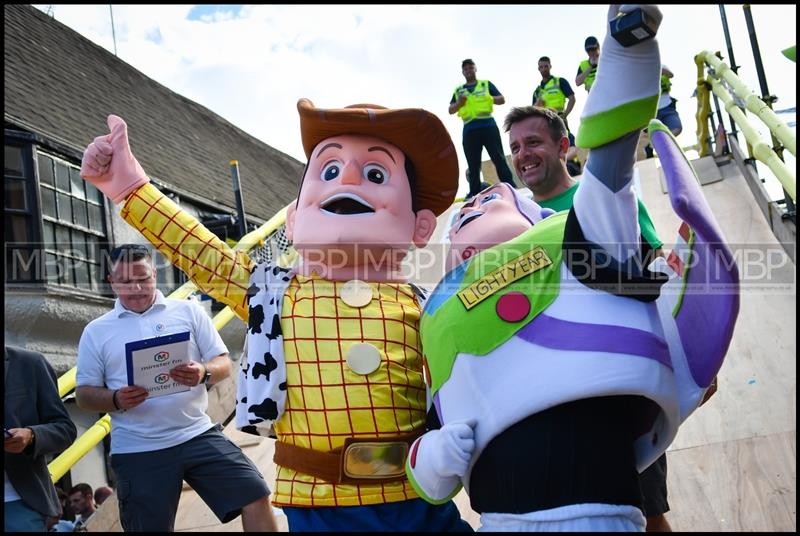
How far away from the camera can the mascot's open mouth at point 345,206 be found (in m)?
2.47

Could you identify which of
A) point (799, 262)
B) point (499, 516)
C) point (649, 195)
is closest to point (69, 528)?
point (499, 516)

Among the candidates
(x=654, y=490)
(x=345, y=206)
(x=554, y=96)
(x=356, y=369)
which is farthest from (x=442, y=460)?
(x=554, y=96)

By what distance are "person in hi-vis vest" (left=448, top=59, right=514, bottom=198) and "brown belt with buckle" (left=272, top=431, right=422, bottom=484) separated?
4.37 m

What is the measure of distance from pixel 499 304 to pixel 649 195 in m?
5.03

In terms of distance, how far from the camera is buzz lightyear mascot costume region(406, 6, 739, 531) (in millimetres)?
1783

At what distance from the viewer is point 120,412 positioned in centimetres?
321

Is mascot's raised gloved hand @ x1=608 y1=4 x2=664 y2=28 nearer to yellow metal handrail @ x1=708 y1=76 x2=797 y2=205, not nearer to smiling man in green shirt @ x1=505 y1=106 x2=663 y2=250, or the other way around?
smiling man in green shirt @ x1=505 y1=106 x2=663 y2=250

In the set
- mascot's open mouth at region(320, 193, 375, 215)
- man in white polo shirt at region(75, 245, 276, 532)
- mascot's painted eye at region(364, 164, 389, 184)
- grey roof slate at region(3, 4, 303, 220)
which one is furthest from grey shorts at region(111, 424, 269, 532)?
grey roof slate at region(3, 4, 303, 220)

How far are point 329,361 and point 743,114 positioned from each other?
459cm

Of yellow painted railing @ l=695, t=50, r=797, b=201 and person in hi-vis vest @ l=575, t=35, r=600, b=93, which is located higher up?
person in hi-vis vest @ l=575, t=35, r=600, b=93

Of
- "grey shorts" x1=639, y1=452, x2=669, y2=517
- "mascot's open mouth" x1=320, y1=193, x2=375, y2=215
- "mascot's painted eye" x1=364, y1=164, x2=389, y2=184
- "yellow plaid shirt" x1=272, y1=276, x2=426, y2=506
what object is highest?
"mascot's painted eye" x1=364, y1=164, x2=389, y2=184

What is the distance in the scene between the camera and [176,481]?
10.2 ft

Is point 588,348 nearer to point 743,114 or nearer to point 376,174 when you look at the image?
point 376,174

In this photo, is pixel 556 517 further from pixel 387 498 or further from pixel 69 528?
pixel 69 528
